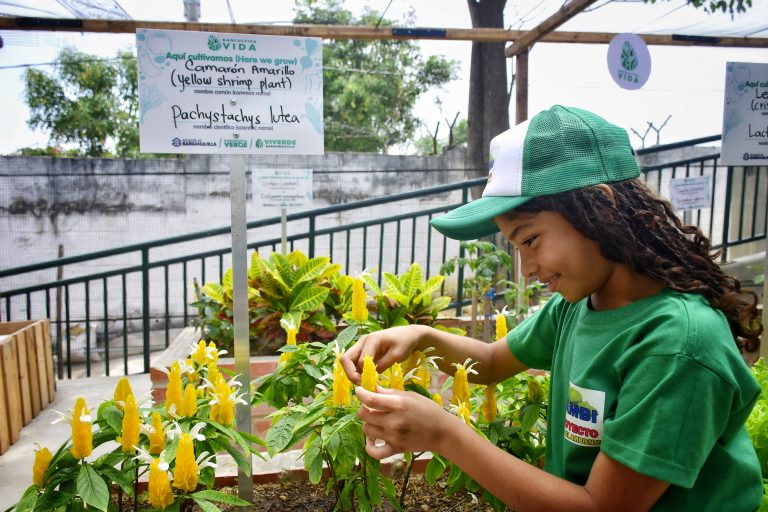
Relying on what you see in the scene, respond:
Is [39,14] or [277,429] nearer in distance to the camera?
[277,429]

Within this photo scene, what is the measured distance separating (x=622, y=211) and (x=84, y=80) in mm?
14851

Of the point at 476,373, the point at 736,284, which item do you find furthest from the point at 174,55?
the point at 736,284

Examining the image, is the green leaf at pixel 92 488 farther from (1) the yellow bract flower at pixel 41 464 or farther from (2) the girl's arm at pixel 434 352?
(2) the girl's arm at pixel 434 352

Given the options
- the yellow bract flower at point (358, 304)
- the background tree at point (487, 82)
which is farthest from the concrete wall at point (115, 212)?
the yellow bract flower at point (358, 304)

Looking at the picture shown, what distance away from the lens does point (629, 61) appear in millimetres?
3400

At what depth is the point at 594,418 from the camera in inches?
42.0

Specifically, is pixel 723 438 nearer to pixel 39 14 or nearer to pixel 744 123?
pixel 744 123

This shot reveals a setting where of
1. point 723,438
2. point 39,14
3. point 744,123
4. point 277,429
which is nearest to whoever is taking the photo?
point 723,438

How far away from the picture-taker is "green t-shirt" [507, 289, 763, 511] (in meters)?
0.90

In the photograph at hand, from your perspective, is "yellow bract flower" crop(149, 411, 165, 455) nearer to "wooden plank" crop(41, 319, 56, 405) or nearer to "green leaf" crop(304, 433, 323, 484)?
"green leaf" crop(304, 433, 323, 484)

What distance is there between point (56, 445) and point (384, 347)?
2806 millimetres

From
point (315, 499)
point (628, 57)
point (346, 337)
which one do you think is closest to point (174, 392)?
point (346, 337)

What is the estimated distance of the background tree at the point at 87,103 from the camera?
12039 mm

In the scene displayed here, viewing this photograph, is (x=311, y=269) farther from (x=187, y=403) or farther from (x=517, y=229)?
(x=517, y=229)
